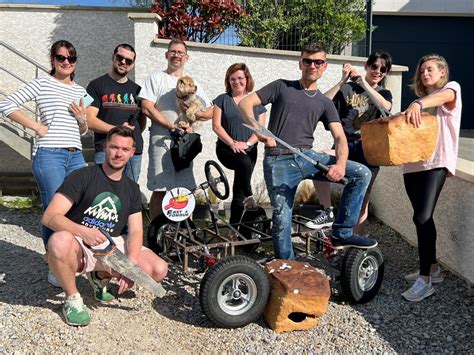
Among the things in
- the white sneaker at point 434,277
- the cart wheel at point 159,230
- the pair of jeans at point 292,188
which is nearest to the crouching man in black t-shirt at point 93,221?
the cart wheel at point 159,230

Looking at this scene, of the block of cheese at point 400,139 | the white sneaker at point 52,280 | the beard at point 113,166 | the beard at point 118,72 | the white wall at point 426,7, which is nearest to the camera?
the beard at point 113,166

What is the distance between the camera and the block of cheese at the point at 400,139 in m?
3.58

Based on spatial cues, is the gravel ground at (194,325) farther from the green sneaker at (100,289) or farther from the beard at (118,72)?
the beard at (118,72)

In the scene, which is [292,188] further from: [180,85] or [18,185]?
[18,185]

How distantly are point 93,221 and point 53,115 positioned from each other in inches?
39.2

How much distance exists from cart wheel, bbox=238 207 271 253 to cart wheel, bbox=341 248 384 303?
0.84 m

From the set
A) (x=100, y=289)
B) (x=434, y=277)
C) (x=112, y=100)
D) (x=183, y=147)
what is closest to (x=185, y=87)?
(x=183, y=147)

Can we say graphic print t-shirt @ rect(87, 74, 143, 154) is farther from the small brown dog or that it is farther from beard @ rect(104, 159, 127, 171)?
beard @ rect(104, 159, 127, 171)

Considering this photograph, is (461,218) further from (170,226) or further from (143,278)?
(143,278)

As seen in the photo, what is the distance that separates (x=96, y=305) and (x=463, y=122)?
37.8ft

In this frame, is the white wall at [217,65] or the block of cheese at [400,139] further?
the white wall at [217,65]

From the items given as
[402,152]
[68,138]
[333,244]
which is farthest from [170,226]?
[402,152]

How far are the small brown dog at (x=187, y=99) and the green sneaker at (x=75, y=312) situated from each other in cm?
193

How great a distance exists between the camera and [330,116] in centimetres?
392
